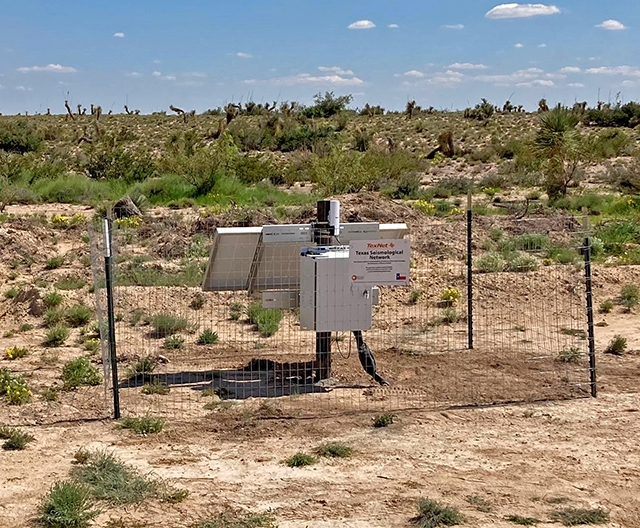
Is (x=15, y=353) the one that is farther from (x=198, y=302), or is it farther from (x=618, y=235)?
(x=618, y=235)

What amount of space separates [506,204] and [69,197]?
11.8 m

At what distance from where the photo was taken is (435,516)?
6.30 meters

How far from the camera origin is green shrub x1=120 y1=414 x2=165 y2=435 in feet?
27.2

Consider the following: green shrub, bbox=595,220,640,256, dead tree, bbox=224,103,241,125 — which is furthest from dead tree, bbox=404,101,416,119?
green shrub, bbox=595,220,640,256

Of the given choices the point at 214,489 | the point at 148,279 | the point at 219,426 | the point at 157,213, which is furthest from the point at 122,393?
the point at 157,213

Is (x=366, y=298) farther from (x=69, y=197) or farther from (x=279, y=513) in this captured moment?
(x=69, y=197)

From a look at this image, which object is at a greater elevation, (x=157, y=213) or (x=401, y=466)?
(x=157, y=213)

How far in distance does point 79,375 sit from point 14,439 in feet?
6.97

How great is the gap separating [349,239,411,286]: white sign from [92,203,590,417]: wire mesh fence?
354 mm

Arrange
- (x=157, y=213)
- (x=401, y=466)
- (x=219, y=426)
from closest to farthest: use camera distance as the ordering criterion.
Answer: (x=401, y=466)
(x=219, y=426)
(x=157, y=213)

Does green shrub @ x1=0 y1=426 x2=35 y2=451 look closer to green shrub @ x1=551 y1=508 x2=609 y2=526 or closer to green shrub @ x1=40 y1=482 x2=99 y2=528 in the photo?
green shrub @ x1=40 y1=482 x2=99 y2=528

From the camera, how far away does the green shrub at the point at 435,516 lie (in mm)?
6254

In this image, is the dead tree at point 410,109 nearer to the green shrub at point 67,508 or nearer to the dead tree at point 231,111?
the dead tree at point 231,111

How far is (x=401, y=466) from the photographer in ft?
24.5
